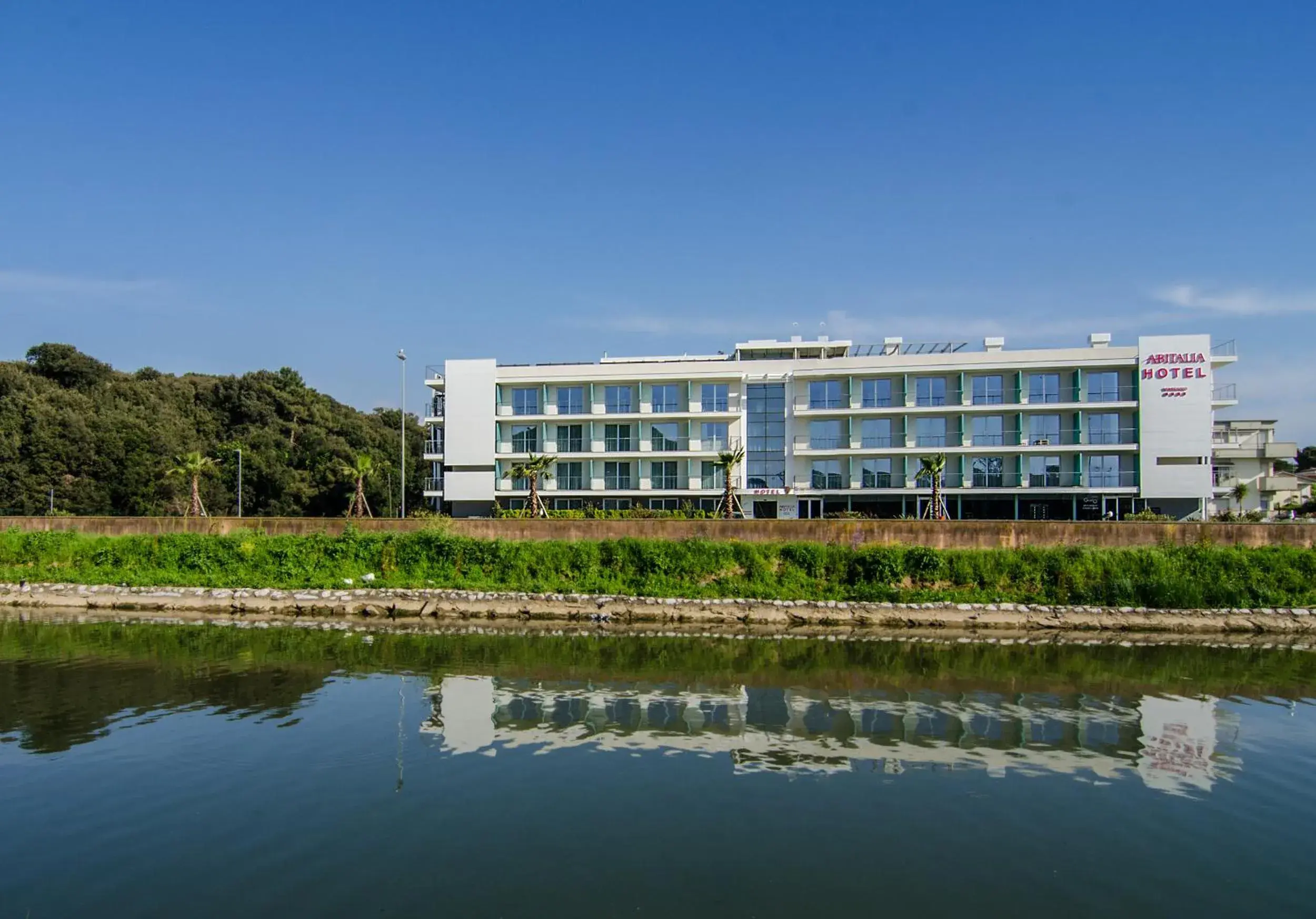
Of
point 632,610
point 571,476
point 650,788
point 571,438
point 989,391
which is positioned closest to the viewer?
point 650,788

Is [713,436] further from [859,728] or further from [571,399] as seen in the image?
[859,728]

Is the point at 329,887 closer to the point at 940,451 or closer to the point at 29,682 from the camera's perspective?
the point at 29,682

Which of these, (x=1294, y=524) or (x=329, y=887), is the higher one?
(x=1294, y=524)

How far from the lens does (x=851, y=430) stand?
5712 centimetres

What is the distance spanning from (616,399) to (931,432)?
21779mm

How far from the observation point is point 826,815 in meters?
13.6

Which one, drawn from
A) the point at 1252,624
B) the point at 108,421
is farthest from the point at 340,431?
the point at 1252,624

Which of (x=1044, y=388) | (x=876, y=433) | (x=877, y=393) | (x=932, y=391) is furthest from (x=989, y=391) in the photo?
(x=876, y=433)

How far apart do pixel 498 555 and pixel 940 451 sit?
31428mm

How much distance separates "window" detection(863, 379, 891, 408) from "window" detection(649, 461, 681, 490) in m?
14.0

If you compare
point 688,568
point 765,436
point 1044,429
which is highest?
point 1044,429

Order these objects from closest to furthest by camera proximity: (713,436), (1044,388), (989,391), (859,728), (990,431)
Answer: (859,728) < (1044,388) < (990,431) < (989,391) < (713,436)

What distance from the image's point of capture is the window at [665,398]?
59469 millimetres

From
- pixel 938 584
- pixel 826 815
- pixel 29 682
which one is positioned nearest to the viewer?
pixel 826 815
